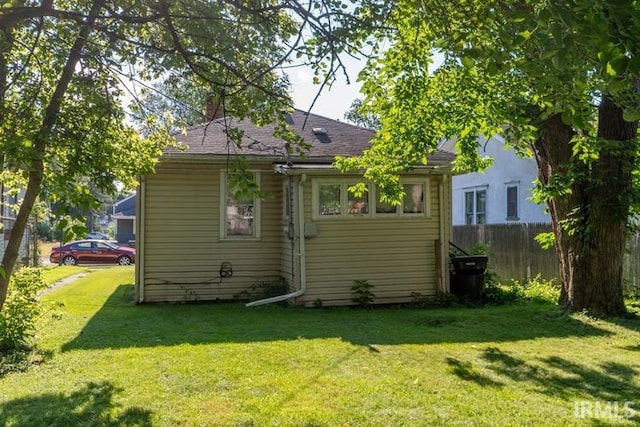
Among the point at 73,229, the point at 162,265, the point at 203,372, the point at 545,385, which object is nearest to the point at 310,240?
the point at 162,265

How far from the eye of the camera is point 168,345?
21.3ft

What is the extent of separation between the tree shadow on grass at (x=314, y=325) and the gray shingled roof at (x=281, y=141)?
3.02m

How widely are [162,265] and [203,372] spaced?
5.63 meters

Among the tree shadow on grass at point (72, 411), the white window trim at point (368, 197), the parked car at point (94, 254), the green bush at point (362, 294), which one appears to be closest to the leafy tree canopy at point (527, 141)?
the white window trim at point (368, 197)

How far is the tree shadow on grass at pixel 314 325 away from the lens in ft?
22.6

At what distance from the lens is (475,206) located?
840 inches

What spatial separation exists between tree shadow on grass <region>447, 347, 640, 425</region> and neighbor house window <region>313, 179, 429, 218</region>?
4.63 metres

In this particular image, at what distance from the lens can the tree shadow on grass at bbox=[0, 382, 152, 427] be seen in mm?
3955

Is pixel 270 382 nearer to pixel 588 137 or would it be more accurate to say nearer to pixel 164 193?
pixel 588 137

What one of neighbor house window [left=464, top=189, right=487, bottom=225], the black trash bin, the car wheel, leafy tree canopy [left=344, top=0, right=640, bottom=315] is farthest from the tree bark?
the car wheel

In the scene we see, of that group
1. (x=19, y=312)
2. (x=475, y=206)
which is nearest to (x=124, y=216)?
(x=475, y=206)

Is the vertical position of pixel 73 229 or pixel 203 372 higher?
pixel 73 229

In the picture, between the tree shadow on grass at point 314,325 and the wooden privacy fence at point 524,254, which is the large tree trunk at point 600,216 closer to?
the tree shadow on grass at point 314,325

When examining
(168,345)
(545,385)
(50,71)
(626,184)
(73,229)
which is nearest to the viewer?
(73,229)
